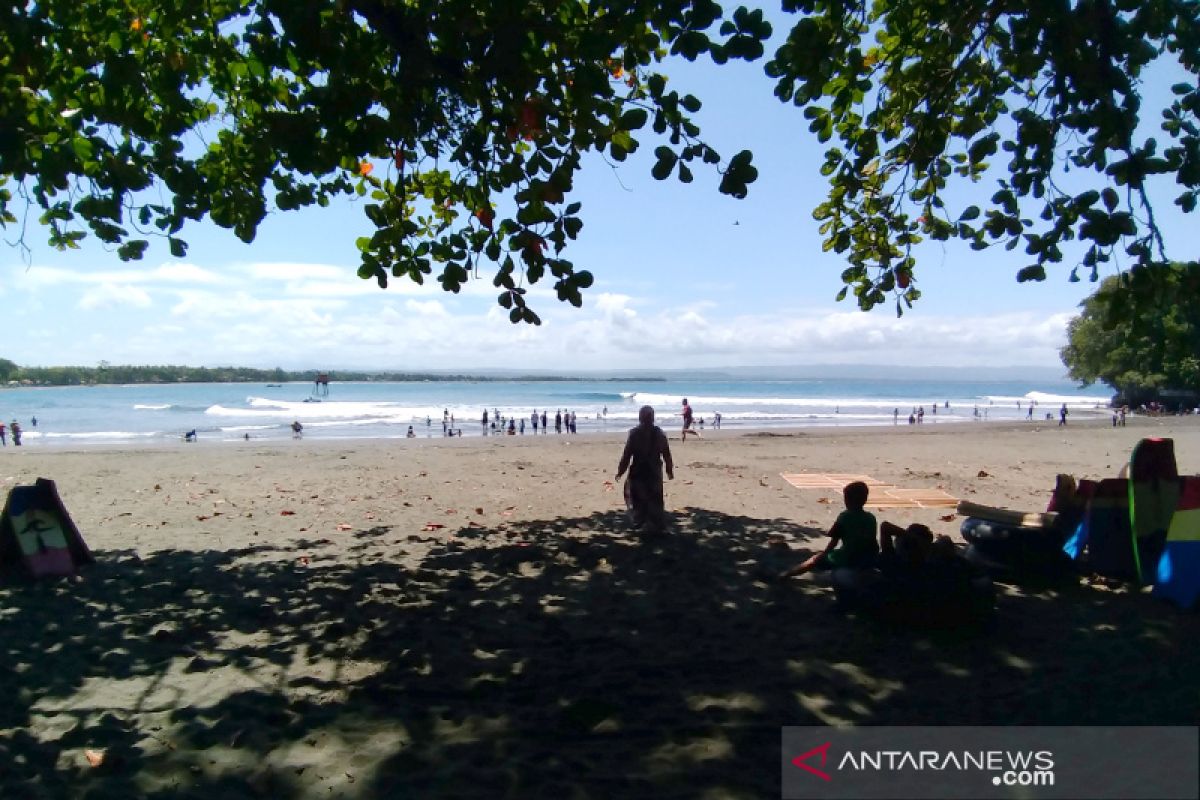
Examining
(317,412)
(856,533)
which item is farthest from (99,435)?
(856,533)

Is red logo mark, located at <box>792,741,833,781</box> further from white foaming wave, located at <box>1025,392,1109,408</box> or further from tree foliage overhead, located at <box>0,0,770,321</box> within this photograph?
white foaming wave, located at <box>1025,392,1109,408</box>

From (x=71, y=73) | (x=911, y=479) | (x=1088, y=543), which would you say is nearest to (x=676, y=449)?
(x=911, y=479)

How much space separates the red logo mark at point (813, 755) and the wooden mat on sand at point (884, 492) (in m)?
7.22

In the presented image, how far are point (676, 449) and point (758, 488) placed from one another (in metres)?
10.2

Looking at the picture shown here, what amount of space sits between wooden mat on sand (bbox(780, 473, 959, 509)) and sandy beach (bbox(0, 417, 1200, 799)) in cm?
136

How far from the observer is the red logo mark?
335 centimetres

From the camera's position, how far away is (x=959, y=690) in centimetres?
412

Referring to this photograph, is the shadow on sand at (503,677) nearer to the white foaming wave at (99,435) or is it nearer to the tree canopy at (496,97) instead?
the tree canopy at (496,97)

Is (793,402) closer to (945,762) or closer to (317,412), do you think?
(317,412)

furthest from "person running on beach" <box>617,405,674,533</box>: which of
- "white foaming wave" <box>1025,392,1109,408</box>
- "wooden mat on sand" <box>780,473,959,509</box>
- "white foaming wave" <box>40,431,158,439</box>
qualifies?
"white foaming wave" <box>1025,392,1109,408</box>

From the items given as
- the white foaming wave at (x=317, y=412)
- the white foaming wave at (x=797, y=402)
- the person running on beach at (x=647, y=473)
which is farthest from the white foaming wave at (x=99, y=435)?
the white foaming wave at (x=797, y=402)

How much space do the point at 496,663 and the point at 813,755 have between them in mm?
2035

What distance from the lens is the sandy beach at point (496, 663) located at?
3504 mm

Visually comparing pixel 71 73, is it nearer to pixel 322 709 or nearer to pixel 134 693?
pixel 134 693
